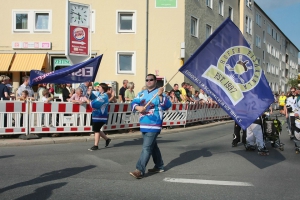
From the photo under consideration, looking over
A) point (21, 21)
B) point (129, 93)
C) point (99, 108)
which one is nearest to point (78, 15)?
point (129, 93)

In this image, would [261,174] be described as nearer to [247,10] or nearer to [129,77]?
[129,77]

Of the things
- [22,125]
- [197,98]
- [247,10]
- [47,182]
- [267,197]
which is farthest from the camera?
[247,10]

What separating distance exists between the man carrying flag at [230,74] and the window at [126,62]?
17.9 m

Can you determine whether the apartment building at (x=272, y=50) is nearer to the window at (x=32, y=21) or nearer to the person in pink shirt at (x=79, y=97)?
the window at (x=32, y=21)

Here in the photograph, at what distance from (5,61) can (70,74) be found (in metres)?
15.4

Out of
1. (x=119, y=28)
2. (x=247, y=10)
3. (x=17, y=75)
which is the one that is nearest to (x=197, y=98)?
(x=119, y=28)

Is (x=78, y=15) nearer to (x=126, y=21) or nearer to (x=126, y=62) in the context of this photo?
(x=126, y=62)

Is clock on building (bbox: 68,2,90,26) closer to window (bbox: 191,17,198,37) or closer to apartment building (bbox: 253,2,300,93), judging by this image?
window (bbox: 191,17,198,37)

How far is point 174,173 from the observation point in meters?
6.89

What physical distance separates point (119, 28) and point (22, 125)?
15.3m

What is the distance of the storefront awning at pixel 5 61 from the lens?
2436 cm

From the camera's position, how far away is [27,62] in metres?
24.5

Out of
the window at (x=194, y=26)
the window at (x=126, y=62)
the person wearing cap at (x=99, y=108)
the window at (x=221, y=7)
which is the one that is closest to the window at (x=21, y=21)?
the window at (x=126, y=62)

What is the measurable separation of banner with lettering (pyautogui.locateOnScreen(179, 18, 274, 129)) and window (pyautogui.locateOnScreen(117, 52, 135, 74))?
17.9 metres
